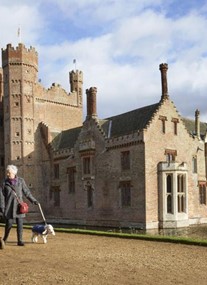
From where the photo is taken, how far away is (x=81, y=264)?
897cm

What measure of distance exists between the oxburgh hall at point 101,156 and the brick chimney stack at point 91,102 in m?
0.09

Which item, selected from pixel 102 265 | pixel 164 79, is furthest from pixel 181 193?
pixel 102 265

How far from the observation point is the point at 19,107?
1708 inches

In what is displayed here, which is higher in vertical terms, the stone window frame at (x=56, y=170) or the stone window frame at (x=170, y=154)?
the stone window frame at (x=170, y=154)

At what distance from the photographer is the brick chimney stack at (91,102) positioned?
36.4 metres

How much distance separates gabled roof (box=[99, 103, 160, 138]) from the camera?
110 feet

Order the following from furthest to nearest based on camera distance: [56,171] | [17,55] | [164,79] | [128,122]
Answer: [17,55] < [56,171] < [128,122] < [164,79]

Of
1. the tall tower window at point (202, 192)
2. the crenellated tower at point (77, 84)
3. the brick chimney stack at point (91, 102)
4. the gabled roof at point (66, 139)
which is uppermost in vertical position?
the crenellated tower at point (77, 84)

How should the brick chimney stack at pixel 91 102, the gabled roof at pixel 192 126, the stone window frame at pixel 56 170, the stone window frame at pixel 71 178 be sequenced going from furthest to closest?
the gabled roof at pixel 192 126
the stone window frame at pixel 56 170
the stone window frame at pixel 71 178
the brick chimney stack at pixel 91 102

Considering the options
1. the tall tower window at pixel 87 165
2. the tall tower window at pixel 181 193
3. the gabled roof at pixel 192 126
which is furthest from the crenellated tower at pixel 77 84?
the tall tower window at pixel 181 193

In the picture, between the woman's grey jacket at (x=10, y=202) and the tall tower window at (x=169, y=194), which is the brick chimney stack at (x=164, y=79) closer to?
the tall tower window at (x=169, y=194)

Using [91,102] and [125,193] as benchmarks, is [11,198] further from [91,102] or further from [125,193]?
[91,102]

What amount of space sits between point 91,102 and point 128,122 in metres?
3.94

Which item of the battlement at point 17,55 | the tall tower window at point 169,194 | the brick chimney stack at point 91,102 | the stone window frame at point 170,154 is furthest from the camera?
the battlement at point 17,55
